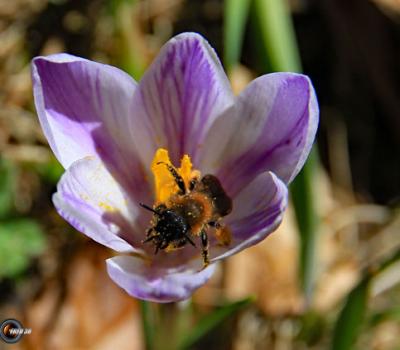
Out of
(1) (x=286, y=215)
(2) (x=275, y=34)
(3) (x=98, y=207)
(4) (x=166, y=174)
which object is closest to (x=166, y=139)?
(4) (x=166, y=174)

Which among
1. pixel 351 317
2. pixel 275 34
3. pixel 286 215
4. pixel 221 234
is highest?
pixel 275 34

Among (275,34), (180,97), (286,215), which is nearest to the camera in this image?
(180,97)

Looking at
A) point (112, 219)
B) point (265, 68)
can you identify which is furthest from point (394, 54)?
point (112, 219)

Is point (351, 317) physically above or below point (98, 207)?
below

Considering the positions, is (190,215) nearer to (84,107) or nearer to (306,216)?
(84,107)

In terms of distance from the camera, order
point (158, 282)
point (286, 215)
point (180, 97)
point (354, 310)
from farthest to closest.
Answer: point (286, 215) → point (354, 310) → point (180, 97) → point (158, 282)

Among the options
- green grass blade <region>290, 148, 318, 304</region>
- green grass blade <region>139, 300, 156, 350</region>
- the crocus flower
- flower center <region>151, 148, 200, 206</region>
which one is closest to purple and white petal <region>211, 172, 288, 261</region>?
the crocus flower
